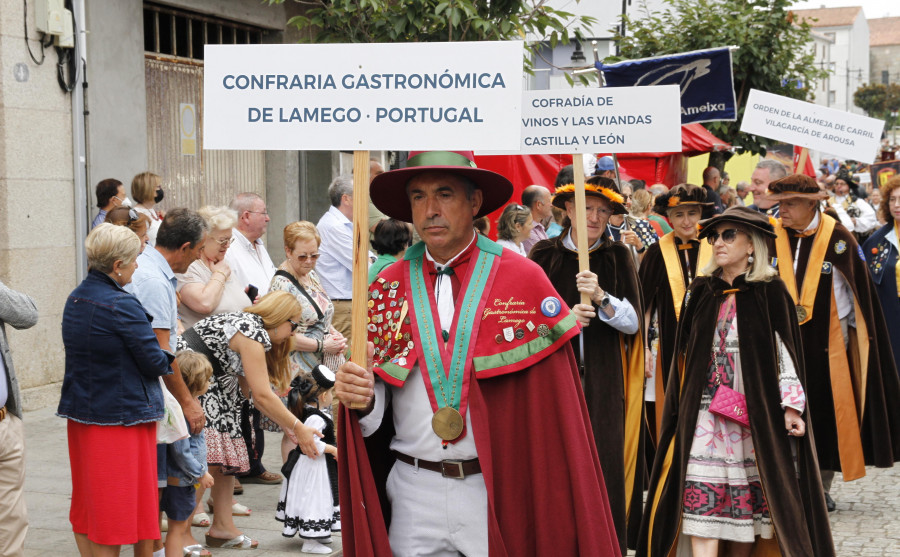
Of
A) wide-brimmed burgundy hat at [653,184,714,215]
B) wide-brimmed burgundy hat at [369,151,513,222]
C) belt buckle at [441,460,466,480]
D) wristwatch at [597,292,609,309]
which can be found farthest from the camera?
wide-brimmed burgundy hat at [653,184,714,215]

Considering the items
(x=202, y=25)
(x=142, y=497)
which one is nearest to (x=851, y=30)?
(x=202, y=25)

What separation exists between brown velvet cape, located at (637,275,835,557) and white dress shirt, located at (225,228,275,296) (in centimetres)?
337

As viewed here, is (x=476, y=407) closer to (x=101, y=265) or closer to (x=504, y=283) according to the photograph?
(x=504, y=283)

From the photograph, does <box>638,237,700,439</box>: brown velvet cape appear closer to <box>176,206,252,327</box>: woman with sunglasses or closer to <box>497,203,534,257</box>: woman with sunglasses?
<box>497,203,534,257</box>: woman with sunglasses

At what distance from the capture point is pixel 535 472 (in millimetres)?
3613

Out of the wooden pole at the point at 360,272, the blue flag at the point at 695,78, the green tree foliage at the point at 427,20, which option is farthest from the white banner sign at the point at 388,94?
the blue flag at the point at 695,78

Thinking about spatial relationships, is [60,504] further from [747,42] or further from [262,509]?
[747,42]

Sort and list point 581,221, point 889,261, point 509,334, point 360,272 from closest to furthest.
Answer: point 360,272 → point 509,334 → point 581,221 → point 889,261

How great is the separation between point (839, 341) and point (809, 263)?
607 millimetres

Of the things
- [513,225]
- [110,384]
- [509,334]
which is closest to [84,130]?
[513,225]

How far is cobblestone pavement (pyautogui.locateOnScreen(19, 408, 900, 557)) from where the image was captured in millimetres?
6898

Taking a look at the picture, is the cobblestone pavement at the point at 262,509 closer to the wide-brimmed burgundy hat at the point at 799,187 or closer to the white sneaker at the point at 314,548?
the white sneaker at the point at 314,548

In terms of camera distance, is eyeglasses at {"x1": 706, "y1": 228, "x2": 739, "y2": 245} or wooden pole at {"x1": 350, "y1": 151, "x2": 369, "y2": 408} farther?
eyeglasses at {"x1": 706, "y1": 228, "x2": 739, "y2": 245}

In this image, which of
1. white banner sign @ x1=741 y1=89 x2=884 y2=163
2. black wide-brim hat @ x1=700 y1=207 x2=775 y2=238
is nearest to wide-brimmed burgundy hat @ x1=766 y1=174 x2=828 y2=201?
black wide-brim hat @ x1=700 y1=207 x2=775 y2=238
